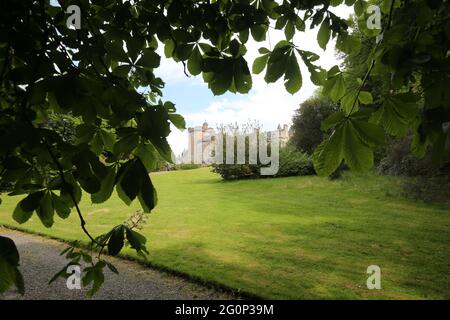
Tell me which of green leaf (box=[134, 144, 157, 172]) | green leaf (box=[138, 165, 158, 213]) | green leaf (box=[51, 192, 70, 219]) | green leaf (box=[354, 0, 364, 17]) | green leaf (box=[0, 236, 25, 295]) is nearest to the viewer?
green leaf (box=[0, 236, 25, 295])

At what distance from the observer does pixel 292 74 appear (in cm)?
154

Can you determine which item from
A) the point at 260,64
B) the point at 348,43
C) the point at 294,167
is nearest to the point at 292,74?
the point at 260,64

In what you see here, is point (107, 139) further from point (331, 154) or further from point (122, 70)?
point (331, 154)

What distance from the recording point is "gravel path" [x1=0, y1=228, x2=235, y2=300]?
14.0 ft

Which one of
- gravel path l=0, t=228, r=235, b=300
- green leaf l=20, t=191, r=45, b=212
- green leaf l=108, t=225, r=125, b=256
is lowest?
gravel path l=0, t=228, r=235, b=300

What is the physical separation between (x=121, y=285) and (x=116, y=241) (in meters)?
3.74

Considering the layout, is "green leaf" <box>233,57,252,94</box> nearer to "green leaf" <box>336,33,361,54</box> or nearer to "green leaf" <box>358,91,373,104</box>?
"green leaf" <box>358,91,373,104</box>

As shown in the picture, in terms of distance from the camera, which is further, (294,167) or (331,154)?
(294,167)

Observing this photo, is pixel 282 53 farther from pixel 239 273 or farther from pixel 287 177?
pixel 287 177

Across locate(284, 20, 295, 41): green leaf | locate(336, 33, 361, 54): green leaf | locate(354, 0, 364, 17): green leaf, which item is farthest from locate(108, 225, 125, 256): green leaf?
locate(354, 0, 364, 17): green leaf

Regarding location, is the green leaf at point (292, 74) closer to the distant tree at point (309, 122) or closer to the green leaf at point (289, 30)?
the green leaf at point (289, 30)

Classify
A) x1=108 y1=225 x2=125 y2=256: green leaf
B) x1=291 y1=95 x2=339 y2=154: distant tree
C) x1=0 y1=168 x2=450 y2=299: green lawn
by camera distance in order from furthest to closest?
x1=291 y1=95 x2=339 y2=154: distant tree
x1=0 y1=168 x2=450 y2=299: green lawn
x1=108 y1=225 x2=125 y2=256: green leaf

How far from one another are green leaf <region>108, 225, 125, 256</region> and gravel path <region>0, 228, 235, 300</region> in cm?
312

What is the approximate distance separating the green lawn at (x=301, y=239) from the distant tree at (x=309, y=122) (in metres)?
6.78
